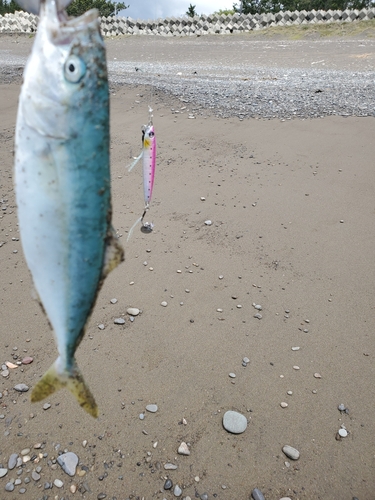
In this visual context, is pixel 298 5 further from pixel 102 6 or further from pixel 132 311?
pixel 132 311

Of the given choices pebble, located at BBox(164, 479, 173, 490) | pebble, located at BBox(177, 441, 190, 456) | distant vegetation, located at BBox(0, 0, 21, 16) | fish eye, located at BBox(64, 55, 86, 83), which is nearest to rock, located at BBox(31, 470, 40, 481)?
pebble, located at BBox(164, 479, 173, 490)

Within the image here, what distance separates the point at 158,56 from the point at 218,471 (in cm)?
1900

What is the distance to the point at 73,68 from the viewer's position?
1.21 meters

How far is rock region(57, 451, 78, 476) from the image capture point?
9.96 feet

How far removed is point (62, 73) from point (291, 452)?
3265 mm

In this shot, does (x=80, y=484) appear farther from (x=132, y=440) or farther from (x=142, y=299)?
(x=142, y=299)

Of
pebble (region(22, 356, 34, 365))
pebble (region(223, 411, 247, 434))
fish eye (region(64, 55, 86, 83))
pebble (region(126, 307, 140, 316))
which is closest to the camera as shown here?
fish eye (region(64, 55, 86, 83))

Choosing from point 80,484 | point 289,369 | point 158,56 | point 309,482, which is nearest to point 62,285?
point 80,484

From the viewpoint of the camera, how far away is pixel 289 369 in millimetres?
3939

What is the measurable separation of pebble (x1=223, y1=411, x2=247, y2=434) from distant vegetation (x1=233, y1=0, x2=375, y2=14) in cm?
3297

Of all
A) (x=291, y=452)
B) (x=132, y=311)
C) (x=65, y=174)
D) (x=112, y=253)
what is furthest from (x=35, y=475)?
(x=65, y=174)

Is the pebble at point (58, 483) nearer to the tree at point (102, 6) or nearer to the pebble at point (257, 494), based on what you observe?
the pebble at point (257, 494)

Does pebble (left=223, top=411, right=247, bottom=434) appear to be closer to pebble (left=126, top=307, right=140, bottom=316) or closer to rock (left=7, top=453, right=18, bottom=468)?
pebble (left=126, top=307, right=140, bottom=316)

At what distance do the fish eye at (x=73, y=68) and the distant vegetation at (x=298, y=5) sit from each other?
33.9 m
